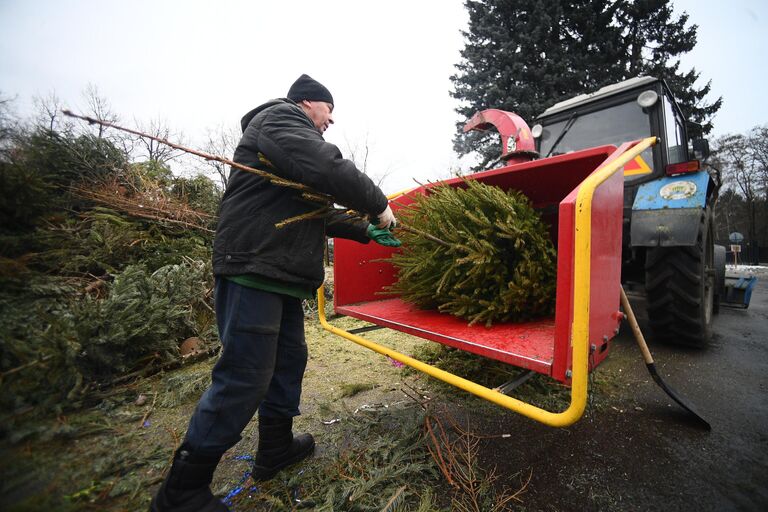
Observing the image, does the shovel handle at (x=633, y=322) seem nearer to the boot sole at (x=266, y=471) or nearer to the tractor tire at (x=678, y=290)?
the tractor tire at (x=678, y=290)

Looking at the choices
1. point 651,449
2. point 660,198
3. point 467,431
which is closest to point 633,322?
→ point 651,449

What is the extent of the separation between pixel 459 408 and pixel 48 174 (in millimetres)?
2367

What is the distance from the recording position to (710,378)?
264 cm

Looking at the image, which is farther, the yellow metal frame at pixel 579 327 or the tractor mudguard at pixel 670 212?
the tractor mudguard at pixel 670 212

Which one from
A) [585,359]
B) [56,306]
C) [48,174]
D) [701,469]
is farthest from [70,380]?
[701,469]

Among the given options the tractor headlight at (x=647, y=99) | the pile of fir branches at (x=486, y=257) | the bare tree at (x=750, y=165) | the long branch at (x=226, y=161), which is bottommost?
the pile of fir branches at (x=486, y=257)

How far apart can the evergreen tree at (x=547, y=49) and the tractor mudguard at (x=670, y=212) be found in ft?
29.0

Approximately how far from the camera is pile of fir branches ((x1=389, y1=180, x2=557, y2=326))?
73.7 inches

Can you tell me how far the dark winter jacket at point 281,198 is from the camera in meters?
1.37

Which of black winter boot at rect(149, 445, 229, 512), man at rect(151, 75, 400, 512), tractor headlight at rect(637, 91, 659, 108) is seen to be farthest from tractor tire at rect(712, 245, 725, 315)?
black winter boot at rect(149, 445, 229, 512)

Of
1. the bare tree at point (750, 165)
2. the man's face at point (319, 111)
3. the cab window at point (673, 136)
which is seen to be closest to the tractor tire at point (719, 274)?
the cab window at point (673, 136)

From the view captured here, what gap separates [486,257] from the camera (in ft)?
6.04

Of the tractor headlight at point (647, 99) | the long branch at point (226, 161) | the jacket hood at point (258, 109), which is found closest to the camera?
the long branch at point (226, 161)

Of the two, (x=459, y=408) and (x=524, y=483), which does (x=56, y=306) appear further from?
(x=459, y=408)
